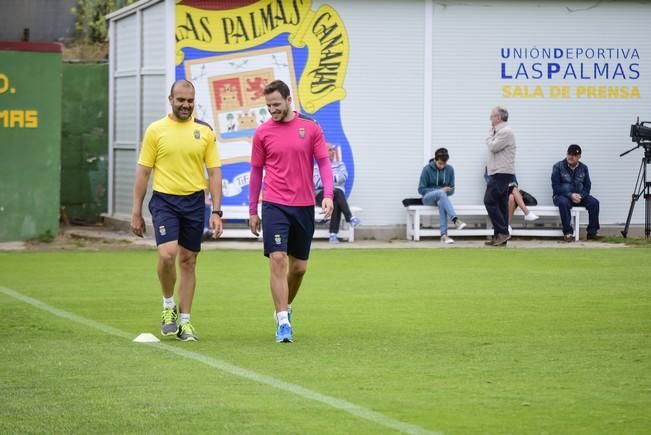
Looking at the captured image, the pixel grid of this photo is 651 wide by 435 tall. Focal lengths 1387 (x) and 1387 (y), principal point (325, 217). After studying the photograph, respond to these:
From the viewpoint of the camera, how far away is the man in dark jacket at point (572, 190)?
23609 mm

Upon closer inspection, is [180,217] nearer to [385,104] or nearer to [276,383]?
[276,383]

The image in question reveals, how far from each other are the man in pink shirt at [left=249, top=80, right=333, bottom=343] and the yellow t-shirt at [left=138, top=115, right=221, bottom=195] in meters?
0.47

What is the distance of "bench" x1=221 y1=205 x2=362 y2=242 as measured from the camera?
2303 cm

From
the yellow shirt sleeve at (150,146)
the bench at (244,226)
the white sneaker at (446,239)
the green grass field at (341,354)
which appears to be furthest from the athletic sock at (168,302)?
the white sneaker at (446,239)

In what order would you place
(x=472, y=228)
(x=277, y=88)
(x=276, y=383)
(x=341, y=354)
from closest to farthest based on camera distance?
(x=276, y=383) < (x=341, y=354) < (x=277, y=88) < (x=472, y=228)

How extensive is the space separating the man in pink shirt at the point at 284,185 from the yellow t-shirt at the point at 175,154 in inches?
18.5

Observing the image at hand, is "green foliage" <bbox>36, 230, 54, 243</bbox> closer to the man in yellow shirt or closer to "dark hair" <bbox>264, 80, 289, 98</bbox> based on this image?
the man in yellow shirt

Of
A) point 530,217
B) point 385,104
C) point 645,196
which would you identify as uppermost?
point 385,104

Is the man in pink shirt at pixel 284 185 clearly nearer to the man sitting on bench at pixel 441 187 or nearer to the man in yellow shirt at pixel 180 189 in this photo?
the man in yellow shirt at pixel 180 189

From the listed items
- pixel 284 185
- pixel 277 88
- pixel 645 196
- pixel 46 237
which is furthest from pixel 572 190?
pixel 277 88

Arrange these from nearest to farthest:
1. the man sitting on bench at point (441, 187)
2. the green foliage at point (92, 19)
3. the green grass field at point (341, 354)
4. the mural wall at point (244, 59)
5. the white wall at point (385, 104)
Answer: the green grass field at point (341, 354) < the man sitting on bench at point (441, 187) < the mural wall at point (244, 59) < the white wall at point (385, 104) < the green foliage at point (92, 19)

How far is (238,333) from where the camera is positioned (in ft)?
39.6

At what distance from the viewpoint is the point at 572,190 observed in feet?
78.3

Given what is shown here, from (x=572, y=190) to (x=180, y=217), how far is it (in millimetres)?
13498
